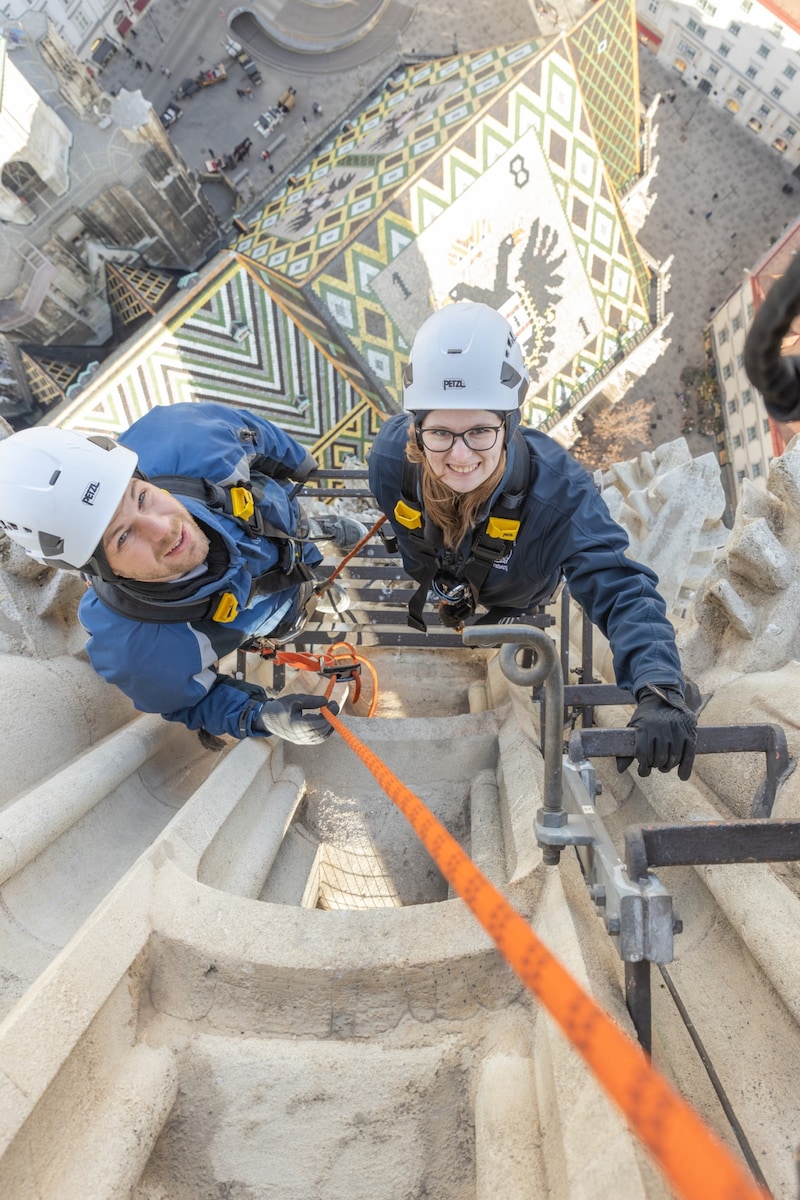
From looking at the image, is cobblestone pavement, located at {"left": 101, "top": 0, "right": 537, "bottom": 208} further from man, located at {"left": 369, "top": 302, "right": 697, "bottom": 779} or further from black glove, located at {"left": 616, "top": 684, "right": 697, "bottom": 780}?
black glove, located at {"left": 616, "top": 684, "right": 697, "bottom": 780}

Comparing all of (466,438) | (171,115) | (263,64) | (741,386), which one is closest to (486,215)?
(741,386)

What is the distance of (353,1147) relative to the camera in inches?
67.8

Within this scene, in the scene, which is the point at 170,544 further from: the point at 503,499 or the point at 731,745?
the point at 731,745

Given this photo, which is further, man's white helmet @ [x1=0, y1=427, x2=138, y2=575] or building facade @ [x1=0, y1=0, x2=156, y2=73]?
building facade @ [x1=0, y1=0, x2=156, y2=73]

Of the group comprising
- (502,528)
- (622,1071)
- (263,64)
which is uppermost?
(263,64)

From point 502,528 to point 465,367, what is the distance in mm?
564

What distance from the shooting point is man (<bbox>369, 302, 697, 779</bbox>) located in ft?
7.48

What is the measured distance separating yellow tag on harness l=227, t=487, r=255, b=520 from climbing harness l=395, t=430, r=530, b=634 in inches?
23.8

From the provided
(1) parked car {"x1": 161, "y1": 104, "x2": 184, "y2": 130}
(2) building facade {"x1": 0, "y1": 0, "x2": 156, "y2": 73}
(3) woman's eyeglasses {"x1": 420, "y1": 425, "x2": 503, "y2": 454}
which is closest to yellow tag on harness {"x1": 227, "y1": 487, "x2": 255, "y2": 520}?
(3) woman's eyeglasses {"x1": 420, "y1": 425, "x2": 503, "y2": 454}

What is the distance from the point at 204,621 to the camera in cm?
272

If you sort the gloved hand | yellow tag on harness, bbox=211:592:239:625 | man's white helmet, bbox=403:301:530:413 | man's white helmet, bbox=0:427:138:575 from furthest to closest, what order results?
the gloved hand, yellow tag on harness, bbox=211:592:239:625, man's white helmet, bbox=403:301:530:413, man's white helmet, bbox=0:427:138:575

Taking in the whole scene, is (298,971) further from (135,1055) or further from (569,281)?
(569,281)

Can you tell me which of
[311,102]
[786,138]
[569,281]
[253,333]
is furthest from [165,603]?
[786,138]

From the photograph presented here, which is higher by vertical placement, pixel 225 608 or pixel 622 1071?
pixel 225 608
